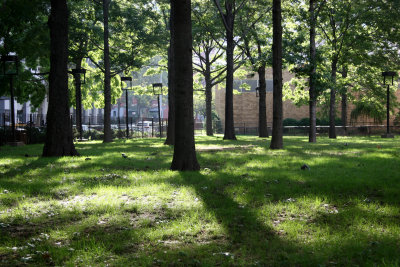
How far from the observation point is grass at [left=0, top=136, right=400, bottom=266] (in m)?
4.18

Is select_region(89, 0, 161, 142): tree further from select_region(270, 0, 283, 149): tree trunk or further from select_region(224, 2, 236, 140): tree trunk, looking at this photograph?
select_region(270, 0, 283, 149): tree trunk

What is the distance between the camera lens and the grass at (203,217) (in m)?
4.18

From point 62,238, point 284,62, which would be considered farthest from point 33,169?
point 284,62

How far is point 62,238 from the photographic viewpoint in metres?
4.77

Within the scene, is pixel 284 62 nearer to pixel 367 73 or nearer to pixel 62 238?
pixel 367 73

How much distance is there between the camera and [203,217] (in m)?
5.59

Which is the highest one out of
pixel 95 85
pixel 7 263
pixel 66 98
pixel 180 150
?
pixel 95 85

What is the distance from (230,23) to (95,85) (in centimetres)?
1451

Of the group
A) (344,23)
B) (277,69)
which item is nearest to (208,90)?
(344,23)

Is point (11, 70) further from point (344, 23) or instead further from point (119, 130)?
point (344, 23)

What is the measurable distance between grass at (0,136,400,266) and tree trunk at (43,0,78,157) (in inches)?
155

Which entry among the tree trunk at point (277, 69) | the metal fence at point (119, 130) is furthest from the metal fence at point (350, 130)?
the tree trunk at point (277, 69)

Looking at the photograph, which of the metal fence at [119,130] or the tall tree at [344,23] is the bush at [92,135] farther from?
the tall tree at [344,23]

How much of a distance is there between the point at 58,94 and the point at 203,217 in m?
9.60
